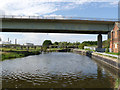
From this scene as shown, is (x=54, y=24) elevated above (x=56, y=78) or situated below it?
above

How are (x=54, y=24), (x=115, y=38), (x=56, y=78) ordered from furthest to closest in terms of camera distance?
(x=54, y=24)
(x=115, y=38)
(x=56, y=78)

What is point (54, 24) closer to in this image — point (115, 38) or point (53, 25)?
point (53, 25)

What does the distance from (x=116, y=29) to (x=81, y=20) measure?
434 inches

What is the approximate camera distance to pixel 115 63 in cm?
2244

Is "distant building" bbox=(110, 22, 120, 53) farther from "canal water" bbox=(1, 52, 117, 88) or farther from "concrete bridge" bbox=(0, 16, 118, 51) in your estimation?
"canal water" bbox=(1, 52, 117, 88)

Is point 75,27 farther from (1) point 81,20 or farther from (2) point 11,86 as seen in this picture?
(2) point 11,86

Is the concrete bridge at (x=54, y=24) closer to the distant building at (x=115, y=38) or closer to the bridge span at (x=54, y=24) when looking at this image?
the bridge span at (x=54, y=24)

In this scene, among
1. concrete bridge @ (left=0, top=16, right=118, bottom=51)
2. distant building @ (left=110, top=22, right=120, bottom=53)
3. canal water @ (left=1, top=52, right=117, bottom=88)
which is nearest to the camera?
canal water @ (left=1, top=52, right=117, bottom=88)

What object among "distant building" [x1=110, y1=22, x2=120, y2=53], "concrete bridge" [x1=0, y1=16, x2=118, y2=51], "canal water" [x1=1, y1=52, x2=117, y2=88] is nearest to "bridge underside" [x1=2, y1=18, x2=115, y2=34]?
"concrete bridge" [x1=0, y1=16, x2=118, y2=51]

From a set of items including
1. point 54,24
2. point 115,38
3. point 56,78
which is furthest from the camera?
point 54,24

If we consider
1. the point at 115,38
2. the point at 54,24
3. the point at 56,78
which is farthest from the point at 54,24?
the point at 56,78

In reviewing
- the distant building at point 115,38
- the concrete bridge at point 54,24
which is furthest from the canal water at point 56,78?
the concrete bridge at point 54,24

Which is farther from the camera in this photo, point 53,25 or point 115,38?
point 53,25

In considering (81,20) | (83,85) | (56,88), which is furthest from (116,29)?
(56,88)
